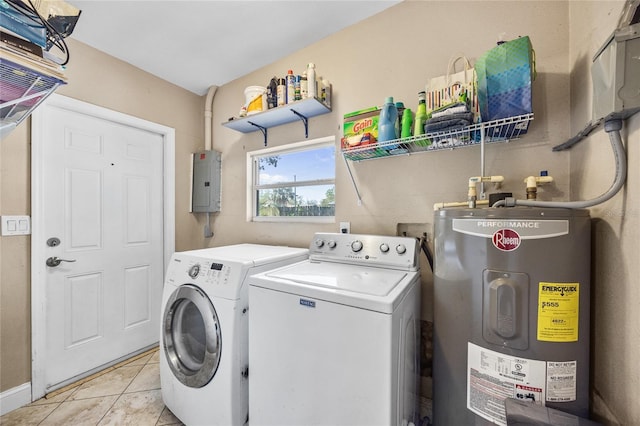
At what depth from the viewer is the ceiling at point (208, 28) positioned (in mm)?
1712

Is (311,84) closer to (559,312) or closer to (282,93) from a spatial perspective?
(282,93)

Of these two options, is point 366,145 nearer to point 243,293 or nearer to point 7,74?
point 243,293

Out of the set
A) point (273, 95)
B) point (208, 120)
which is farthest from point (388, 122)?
point (208, 120)

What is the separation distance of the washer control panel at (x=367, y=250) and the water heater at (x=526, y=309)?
0.37m

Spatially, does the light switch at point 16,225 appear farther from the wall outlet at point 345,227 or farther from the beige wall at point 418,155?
the wall outlet at point 345,227

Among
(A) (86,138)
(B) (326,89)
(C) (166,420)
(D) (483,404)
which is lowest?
(C) (166,420)

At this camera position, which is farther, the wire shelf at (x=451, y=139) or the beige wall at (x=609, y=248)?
the wire shelf at (x=451, y=139)

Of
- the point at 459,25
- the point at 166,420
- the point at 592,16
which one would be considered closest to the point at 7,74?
the point at 166,420

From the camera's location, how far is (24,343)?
1723 mm

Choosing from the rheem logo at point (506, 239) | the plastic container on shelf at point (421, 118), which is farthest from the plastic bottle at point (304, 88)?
the rheem logo at point (506, 239)

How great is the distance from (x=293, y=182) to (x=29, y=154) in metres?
1.86

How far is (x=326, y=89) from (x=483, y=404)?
6.70ft

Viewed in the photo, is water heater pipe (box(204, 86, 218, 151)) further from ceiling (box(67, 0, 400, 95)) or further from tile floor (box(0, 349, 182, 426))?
tile floor (box(0, 349, 182, 426))

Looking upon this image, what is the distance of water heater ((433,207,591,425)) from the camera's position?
35.9 inches
